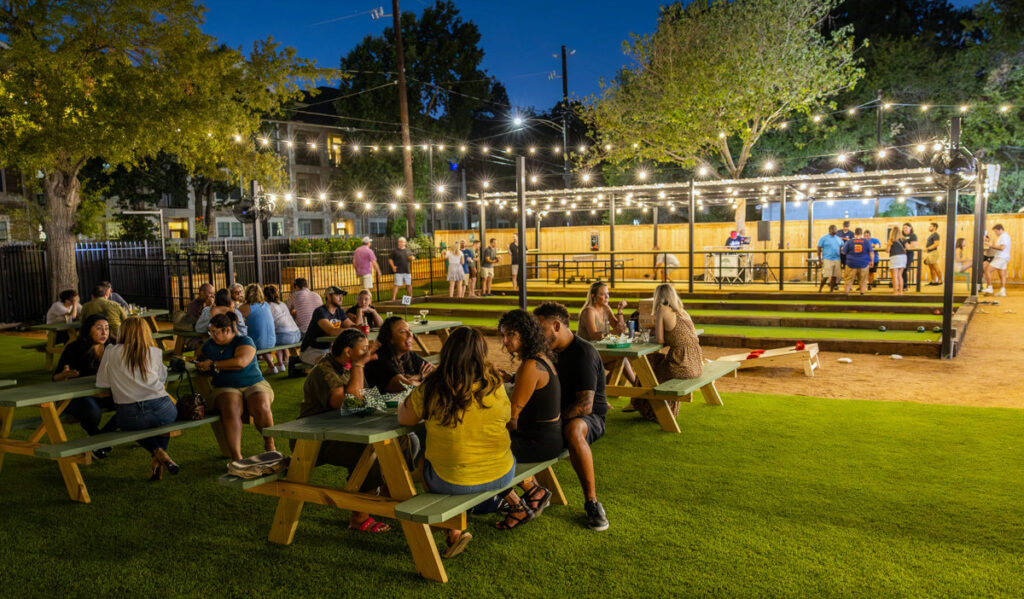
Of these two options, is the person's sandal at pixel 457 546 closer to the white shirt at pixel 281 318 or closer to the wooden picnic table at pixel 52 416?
the wooden picnic table at pixel 52 416

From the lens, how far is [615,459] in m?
5.16

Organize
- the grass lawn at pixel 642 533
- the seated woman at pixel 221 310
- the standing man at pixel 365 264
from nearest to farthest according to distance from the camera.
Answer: the grass lawn at pixel 642 533, the seated woman at pixel 221 310, the standing man at pixel 365 264

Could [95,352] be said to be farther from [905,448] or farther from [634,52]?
[634,52]

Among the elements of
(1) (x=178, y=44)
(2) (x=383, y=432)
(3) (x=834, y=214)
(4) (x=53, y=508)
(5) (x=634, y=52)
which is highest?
(5) (x=634, y=52)

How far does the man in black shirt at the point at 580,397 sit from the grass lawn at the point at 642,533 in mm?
274

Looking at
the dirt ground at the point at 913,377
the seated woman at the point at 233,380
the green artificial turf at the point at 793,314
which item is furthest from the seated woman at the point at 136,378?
the green artificial turf at the point at 793,314

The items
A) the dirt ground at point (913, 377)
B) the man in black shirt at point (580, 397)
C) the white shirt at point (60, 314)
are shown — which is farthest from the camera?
the white shirt at point (60, 314)

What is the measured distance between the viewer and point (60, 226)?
14.0m

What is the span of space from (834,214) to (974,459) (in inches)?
1082

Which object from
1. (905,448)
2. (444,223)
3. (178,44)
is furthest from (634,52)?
(444,223)

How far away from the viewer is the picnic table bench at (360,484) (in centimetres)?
333

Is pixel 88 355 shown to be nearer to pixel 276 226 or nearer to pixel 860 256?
pixel 860 256

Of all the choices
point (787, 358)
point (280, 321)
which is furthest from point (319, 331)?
point (787, 358)

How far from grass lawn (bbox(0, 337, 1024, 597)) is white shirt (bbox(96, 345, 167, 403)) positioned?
26.7 inches
